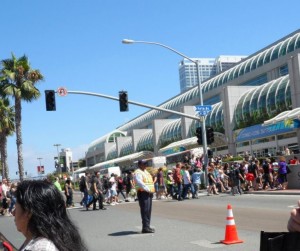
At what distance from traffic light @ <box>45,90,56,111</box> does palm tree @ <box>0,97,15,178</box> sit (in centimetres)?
1408

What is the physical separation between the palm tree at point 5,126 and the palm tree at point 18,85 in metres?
3.89

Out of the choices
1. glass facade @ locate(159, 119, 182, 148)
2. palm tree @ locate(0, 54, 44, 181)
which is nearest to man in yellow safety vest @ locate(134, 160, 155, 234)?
palm tree @ locate(0, 54, 44, 181)

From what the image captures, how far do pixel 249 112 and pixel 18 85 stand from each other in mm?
24933

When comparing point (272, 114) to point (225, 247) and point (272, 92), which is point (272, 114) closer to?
point (272, 92)

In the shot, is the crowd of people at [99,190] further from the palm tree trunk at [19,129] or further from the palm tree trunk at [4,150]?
the palm tree trunk at [4,150]

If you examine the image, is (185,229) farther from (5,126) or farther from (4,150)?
(4,150)

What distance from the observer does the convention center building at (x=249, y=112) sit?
137 ft

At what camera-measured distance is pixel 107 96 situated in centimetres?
2648

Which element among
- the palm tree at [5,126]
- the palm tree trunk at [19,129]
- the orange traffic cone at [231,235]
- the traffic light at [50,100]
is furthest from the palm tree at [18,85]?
the orange traffic cone at [231,235]

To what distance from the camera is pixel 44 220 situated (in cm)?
239

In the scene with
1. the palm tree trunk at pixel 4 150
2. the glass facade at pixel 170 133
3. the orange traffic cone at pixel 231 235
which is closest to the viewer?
the orange traffic cone at pixel 231 235

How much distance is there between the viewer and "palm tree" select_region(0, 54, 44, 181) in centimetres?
3438

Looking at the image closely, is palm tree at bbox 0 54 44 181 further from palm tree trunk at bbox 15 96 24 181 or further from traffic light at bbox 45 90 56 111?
traffic light at bbox 45 90 56 111

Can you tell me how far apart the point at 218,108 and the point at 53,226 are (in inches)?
2249
